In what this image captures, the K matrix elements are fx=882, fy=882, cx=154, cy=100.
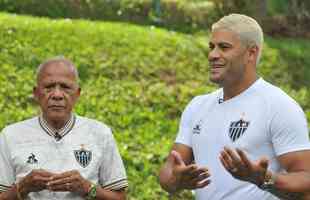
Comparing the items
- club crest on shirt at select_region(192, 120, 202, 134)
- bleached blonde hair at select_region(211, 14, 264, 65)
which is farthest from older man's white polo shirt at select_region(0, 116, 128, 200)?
bleached blonde hair at select_region(211, 14, 264, 65)

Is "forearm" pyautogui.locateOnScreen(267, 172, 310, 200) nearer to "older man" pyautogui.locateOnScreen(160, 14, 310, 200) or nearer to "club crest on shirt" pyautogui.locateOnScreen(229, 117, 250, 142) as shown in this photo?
"older man" pyautogui.locateOnScreen(160, 14, 310, 200)

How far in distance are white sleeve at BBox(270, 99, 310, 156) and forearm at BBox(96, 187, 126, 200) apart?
1119 mm

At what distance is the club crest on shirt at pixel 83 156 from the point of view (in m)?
4.77

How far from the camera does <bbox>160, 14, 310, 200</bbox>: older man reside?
4.03m

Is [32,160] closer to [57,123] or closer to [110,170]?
[57,123]

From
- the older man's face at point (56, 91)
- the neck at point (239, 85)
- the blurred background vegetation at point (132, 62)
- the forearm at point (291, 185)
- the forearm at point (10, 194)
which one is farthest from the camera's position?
the blurred background vegetation at point (132, 62)

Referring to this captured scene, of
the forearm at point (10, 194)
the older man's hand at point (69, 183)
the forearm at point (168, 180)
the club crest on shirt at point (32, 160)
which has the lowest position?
the forearm at point (10, 194)

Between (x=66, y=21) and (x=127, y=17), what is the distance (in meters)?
1.95

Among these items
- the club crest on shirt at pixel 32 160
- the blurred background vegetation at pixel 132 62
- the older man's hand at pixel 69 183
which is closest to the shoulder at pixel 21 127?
the club crest on shirt at pixel 32 160

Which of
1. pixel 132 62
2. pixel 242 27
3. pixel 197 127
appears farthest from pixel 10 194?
pixel 132 62

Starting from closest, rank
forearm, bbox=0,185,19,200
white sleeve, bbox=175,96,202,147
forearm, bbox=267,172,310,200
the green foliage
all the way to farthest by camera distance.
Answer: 1. forearm, bbox=267,172,310,200
2. white sleeve, bbox=175,96,202,147
3. forearm, bbox=0,185,19,200
4. the green foliage

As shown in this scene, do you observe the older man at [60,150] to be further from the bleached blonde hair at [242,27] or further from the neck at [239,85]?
the bleached blonde hair at [242,27]

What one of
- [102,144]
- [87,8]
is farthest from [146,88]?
[102,144]

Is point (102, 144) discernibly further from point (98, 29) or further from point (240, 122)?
point (98, 29)
